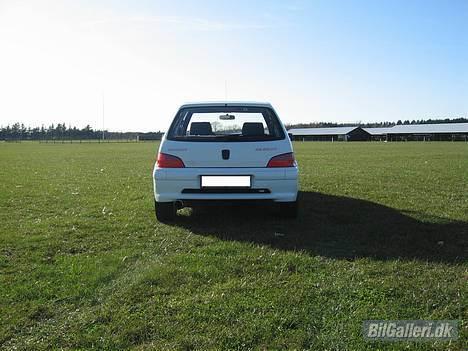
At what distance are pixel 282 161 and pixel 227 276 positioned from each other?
203cm

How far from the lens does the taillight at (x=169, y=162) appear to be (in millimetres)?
5336

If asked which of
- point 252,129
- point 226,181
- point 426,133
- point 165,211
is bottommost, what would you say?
point 165,211

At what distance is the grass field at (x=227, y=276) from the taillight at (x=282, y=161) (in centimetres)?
86

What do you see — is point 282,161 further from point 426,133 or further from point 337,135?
point 337,135

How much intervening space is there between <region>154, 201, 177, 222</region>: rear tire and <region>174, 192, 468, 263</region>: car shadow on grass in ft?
0.45

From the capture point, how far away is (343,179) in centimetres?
1135

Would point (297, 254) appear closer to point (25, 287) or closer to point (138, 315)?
point (138, 315)

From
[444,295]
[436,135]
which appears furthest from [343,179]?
[436,135]

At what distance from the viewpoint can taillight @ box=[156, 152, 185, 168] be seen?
534 cm

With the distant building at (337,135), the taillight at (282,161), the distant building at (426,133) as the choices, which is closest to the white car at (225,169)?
the taillight at (282,161)

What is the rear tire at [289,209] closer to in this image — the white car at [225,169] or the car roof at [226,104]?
the white car at [225,169]

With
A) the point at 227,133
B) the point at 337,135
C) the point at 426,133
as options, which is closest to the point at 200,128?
the point at 227,133

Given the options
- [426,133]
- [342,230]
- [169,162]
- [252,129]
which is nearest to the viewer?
[169,162]

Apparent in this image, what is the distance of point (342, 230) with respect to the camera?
548 centimetres
